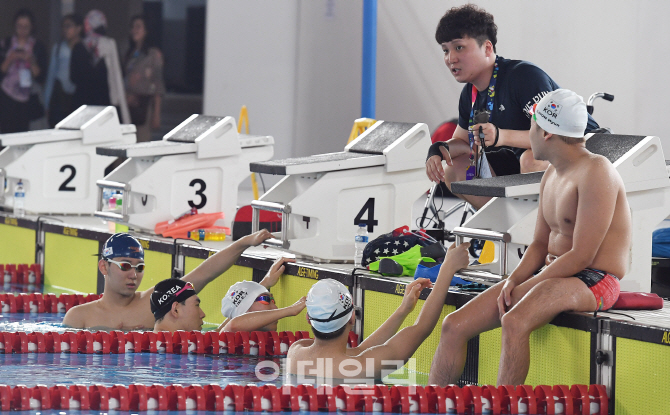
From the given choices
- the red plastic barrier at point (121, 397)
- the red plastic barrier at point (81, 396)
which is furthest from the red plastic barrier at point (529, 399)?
the red plastic barrier at point (81, 396)

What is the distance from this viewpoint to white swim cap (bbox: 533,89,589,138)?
4.09 m

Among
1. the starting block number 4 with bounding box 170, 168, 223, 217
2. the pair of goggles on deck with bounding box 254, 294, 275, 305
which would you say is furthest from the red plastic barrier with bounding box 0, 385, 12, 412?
the starting block number 4 with bounding box 170, 168, 223, 217

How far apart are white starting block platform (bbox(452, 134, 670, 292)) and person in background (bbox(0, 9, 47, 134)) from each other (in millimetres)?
11146

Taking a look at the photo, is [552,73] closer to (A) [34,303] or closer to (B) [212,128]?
(B) [212,128]

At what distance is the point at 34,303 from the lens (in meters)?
6.91

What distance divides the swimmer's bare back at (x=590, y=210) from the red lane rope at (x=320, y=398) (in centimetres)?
56

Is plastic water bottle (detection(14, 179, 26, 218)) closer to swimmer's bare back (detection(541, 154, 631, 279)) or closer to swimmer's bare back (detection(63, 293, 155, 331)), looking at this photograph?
swimmer's bare back (detection(63, 293, 155, 331))

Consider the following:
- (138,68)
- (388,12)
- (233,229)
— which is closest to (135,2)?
(138,68)

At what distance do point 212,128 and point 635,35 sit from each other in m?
5.26

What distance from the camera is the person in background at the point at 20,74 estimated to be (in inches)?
581

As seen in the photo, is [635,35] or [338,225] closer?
[338,225]

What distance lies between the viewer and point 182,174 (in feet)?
25.1

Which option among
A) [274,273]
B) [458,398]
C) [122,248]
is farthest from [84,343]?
[458,398]

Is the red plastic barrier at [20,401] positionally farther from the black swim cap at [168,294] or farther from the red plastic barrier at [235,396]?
the black swim cap at [168,294]
